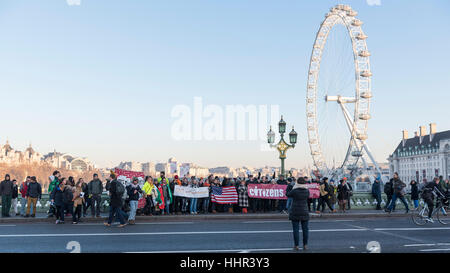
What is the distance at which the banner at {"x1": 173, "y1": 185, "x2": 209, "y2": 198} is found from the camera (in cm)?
2109

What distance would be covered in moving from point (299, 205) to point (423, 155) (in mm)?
169390

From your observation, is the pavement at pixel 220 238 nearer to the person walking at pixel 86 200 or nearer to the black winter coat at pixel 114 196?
the black winter coat at pixel 114 196

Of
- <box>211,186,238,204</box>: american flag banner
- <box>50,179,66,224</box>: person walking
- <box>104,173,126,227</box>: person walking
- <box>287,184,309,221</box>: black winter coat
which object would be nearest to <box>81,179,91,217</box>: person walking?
<box>50,179,66,224</box>: person walking

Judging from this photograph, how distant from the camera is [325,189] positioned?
22.2 m

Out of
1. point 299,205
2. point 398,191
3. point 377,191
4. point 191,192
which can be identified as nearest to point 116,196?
point 191,192

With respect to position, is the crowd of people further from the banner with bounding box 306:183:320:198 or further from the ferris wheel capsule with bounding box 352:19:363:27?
the ferris wheel capsule with bounding box 352:19:363:27

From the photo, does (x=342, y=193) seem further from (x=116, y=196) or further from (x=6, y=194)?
(x=6, y=194)

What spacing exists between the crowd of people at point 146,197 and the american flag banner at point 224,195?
0.21 meters

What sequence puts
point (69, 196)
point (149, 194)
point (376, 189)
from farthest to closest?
point (376, 189)
point (149, 194)
point (69, 196)

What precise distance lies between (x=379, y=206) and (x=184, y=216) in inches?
424

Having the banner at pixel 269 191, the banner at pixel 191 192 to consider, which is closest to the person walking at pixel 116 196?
the banner at pixel 191 192

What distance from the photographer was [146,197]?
790 inches

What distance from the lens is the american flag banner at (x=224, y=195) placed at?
21797mm
